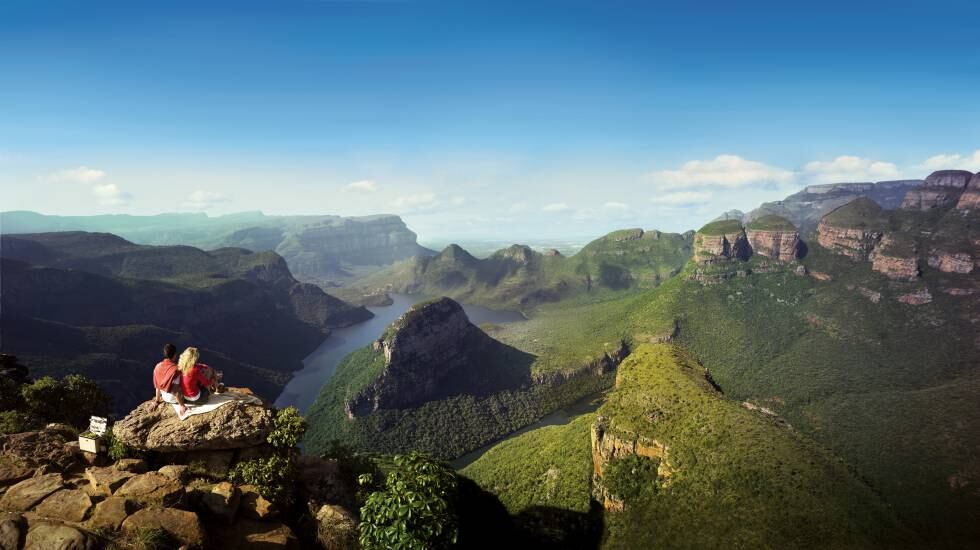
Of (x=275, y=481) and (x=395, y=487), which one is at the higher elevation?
(x=395, y=487)

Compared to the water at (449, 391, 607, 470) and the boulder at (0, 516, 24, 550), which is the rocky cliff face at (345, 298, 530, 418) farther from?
the boulder at (0, 516, 24, 550)

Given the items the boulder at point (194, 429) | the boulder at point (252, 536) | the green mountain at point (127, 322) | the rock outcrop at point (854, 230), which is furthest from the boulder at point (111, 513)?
the rock outcrop at point (854, 230)

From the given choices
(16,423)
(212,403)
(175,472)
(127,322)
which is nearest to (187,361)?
(212,403)

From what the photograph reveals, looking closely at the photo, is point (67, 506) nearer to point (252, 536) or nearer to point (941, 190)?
point (252, 536)

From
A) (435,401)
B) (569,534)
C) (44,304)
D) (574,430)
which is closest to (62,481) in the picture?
(569,534)

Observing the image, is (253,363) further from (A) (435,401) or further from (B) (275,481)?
(B) (275,481)

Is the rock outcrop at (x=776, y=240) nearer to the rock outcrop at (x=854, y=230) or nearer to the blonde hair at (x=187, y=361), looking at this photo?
the rock outcrop at (x=854, y=230)
